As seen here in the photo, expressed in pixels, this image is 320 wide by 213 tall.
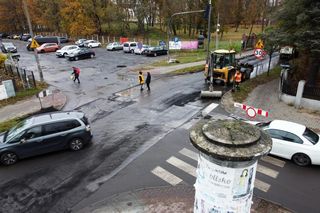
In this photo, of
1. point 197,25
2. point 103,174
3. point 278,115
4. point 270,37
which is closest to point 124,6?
point 197,25

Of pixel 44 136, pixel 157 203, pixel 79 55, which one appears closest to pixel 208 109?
pixel 157 203

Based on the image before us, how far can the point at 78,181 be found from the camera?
8609mm

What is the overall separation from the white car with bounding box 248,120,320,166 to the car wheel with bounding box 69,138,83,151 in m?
7.97

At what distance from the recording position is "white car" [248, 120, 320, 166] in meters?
9.05

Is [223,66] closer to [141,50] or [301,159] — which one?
[301,159]

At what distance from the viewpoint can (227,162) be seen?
4.00 meters

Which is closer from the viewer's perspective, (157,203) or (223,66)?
(157,203)

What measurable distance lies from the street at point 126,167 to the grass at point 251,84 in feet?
6.68

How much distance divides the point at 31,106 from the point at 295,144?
15507 mm

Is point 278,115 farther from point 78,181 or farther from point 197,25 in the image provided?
point 197,25

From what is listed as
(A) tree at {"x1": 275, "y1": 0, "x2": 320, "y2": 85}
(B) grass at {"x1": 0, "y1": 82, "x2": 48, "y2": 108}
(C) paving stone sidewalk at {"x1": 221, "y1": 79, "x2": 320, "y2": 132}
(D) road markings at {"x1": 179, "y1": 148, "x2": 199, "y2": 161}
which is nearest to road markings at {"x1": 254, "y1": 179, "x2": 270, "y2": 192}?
(D) road markings at {"x1": 179, "y1": 148, "x2": 199, "y2": 161}

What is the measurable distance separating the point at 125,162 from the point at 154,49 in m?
29.2

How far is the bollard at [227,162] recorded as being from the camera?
3.94 m

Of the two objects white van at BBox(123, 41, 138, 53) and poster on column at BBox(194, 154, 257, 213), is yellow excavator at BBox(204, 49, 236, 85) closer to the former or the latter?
poster on column at BBox(194, 154, 257, 213)
